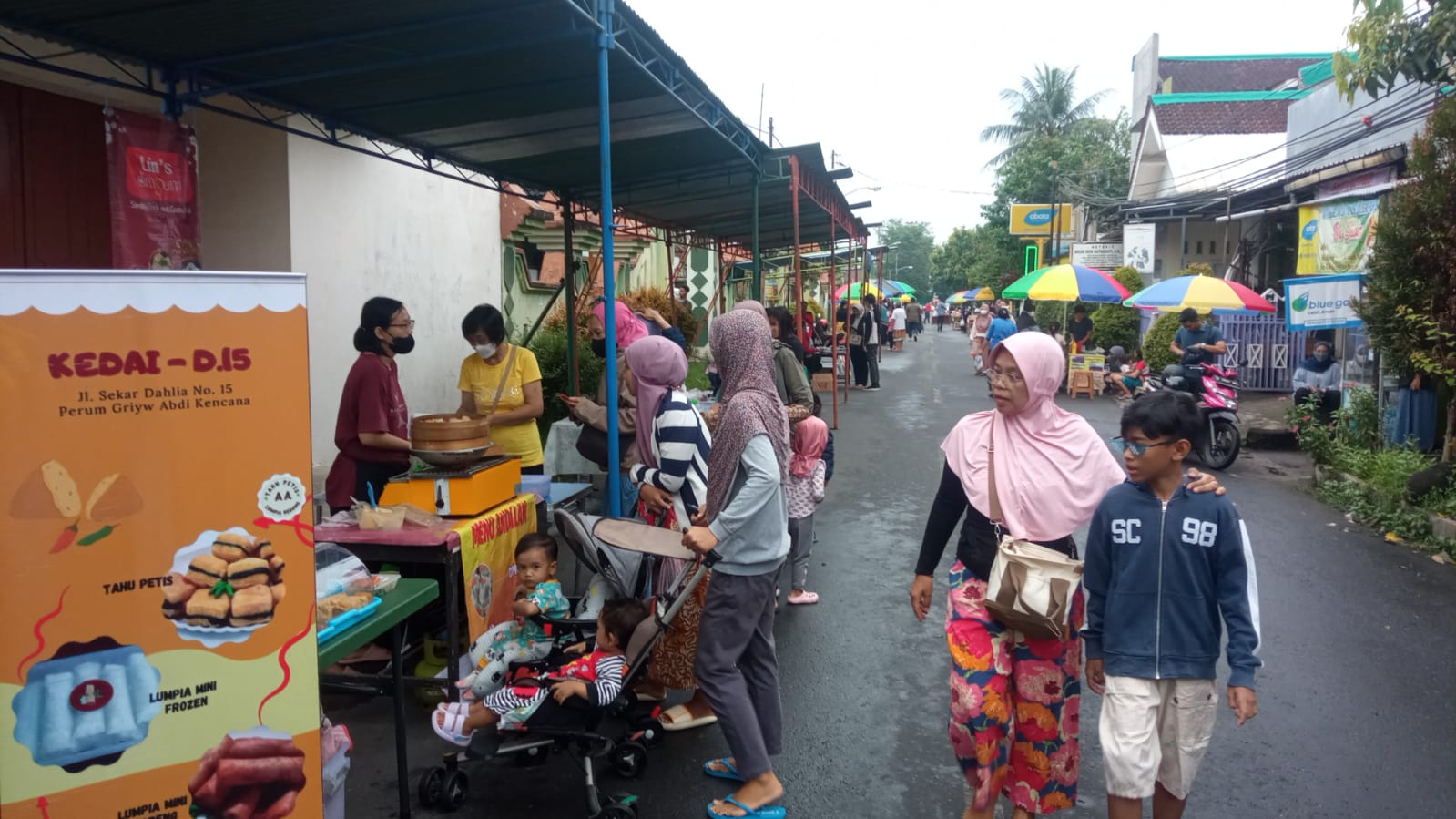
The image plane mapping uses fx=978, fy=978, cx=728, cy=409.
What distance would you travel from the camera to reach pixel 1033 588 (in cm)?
296

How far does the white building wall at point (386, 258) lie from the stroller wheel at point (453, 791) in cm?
435

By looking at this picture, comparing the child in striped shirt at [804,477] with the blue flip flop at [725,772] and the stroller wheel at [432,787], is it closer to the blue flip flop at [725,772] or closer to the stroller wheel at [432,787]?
the blue flip flop at [725,772]

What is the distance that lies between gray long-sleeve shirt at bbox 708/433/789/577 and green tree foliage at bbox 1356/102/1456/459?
6585 mm

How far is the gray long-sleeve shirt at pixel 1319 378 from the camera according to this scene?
39.5ft

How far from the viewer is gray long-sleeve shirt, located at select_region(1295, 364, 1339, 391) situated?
12.1 meters

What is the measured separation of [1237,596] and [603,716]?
233cm

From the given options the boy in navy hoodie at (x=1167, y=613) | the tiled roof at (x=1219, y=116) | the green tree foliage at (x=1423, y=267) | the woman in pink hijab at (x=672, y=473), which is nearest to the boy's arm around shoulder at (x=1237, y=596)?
the boy in navy hoodie at (x=1167, y=613)

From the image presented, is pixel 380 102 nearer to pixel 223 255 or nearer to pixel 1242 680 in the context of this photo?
pixel 223 255

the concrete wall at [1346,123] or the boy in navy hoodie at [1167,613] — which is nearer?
the boy in navy hoodie at [1167,613]

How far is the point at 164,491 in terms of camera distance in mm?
2199

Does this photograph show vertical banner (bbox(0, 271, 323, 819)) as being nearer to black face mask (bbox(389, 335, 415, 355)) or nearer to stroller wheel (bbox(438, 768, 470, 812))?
stroller wheel (bbox(438, 768, 470, 812))

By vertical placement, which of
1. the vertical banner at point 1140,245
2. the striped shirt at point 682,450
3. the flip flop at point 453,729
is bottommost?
the flip flop at point 453,729

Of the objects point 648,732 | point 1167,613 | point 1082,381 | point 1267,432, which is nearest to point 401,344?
point 648,732

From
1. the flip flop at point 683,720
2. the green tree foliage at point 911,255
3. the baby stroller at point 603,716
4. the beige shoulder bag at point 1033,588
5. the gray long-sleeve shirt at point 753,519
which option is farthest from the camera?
the green tree foliage at point 911,255
